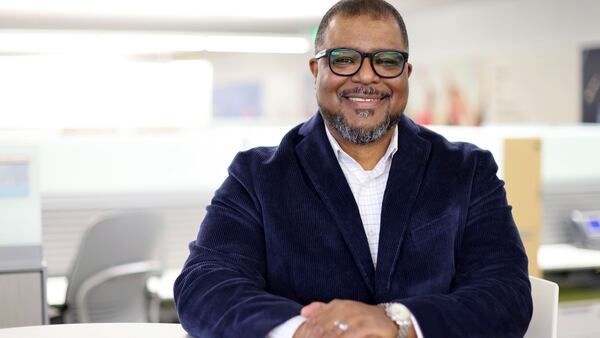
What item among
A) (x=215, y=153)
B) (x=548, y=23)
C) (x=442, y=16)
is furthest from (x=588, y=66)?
(x=215, y=153)

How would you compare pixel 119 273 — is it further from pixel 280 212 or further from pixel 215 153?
pixel 280 212

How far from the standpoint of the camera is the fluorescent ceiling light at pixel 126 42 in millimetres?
10016

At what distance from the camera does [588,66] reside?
25.2ft

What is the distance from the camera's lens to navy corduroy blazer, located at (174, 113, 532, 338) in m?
1.65

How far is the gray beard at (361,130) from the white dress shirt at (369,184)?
5 centimetres

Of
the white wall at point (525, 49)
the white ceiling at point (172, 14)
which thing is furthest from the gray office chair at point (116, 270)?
the white ceiling at point (172, 14)

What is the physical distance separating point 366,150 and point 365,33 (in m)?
0.25

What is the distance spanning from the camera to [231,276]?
159cm

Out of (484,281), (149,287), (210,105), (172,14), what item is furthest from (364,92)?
(210,105)

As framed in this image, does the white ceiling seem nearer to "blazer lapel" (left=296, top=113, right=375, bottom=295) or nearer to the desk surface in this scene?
"blazer lapel" (left=296, top=113, right=375, bottom=295)

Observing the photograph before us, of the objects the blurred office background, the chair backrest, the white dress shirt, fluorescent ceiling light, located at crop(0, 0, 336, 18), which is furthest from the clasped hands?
fluorescent ceiling light, located at crop(0, 0, 336, 18)

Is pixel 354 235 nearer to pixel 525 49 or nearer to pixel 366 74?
pixel 366 74

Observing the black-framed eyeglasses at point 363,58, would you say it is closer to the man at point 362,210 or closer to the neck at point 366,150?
the man at point 362,210

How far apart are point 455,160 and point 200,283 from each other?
60cm
